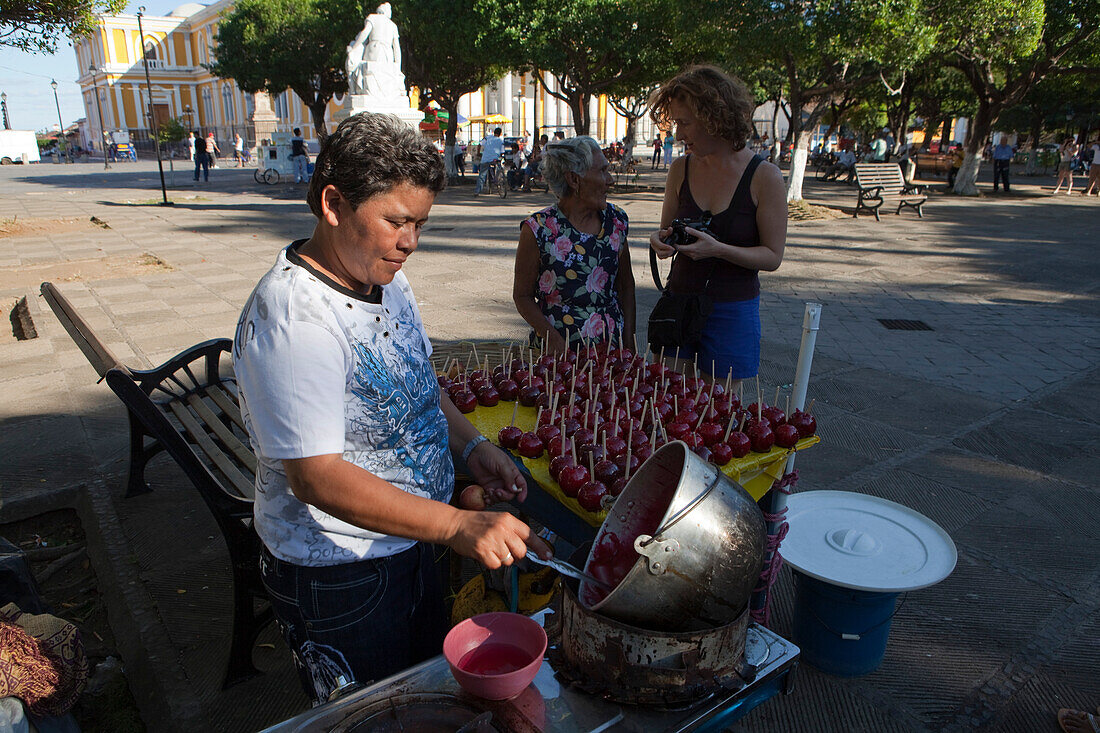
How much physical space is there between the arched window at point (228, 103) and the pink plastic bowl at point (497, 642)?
71.2 m

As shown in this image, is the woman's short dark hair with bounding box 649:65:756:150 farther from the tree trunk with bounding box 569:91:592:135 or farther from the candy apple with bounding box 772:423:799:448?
the tree trunk with bounding box 569:91:592:135

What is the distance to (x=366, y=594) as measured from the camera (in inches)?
66.6

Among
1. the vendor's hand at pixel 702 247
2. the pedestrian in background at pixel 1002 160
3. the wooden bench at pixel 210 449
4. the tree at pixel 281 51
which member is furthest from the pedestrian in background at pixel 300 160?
the vendor's hand at pixel 702 247

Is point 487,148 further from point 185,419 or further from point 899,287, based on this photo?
point 185,419

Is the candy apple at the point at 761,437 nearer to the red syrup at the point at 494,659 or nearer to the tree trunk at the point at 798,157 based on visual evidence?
the red syrup at the point at 494,659

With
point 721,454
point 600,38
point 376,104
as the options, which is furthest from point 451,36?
point 721,454

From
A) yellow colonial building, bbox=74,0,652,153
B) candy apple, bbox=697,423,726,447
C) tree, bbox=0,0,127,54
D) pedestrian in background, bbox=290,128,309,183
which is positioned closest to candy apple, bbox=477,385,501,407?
candy apple, bbox=697,423,726,447

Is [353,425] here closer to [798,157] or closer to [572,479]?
[572,479]

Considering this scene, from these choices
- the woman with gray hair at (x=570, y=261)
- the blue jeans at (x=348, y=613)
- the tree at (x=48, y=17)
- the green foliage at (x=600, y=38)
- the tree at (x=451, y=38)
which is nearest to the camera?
the blue jeans at (x=348, y=613)

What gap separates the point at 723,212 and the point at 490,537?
7.21 feet

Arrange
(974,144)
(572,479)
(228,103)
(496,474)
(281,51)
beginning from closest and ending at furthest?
(496,474) → (572,479) → (974,144) → (281,51) → (228,103)

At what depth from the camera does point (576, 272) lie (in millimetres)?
3385

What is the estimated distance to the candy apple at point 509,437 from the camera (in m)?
2.39

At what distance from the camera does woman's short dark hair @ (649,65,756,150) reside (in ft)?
9.64
